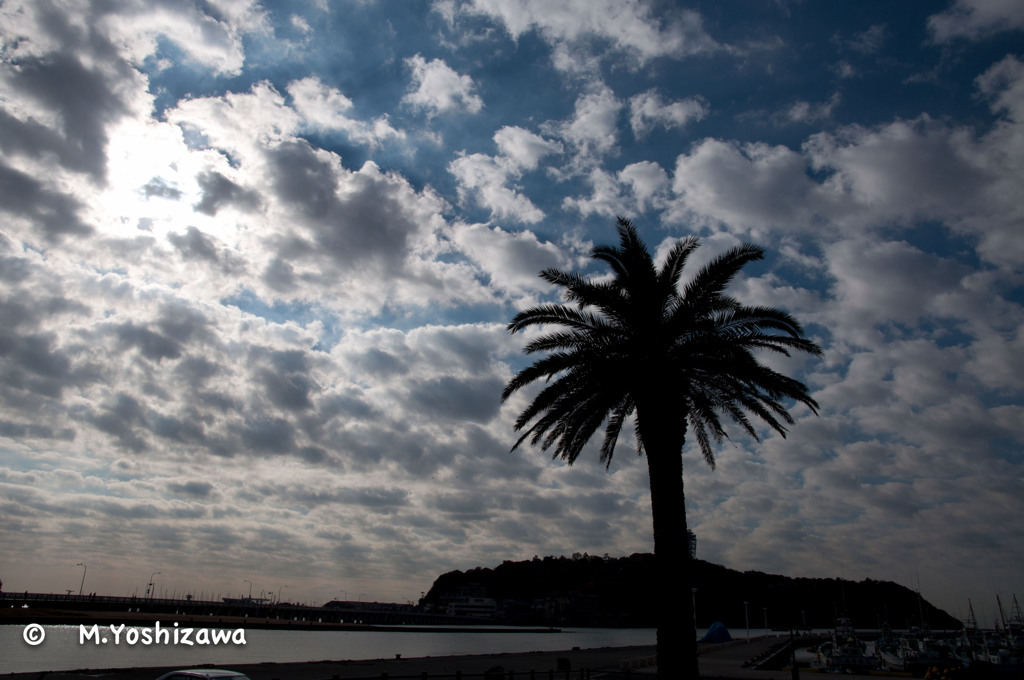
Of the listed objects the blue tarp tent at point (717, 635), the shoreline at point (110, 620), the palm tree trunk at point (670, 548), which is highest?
the palm tree trunk at point (670, 548)

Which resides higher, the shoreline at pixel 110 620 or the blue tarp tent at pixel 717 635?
the blue tarp tent at pixel 717 635

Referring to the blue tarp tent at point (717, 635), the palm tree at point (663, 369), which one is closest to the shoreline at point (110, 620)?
the blue tarp tent at point (717, 635)

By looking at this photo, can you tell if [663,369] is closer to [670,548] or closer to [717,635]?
[670,548]

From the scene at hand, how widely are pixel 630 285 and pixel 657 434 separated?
177 inches

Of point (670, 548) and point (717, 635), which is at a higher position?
point (670, 548)

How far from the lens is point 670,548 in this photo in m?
17.3

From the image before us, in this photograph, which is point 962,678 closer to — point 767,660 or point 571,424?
point 571,424

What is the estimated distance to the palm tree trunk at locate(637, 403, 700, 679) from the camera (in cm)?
1698

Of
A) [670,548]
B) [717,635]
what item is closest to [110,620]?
[717,635]

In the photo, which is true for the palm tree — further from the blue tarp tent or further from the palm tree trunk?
the blue tarp tent

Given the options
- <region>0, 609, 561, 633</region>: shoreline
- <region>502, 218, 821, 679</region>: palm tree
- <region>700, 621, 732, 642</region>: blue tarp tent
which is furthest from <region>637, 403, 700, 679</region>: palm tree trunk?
<region>0, 609, 561, 633</region>: shoreline

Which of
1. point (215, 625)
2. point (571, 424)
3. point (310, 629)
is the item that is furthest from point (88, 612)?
point (571, 424)

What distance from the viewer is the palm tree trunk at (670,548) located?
1698 cm

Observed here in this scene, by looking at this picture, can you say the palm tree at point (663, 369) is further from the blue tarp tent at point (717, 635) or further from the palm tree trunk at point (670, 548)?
the blue tarp tent at point (717, 635)
